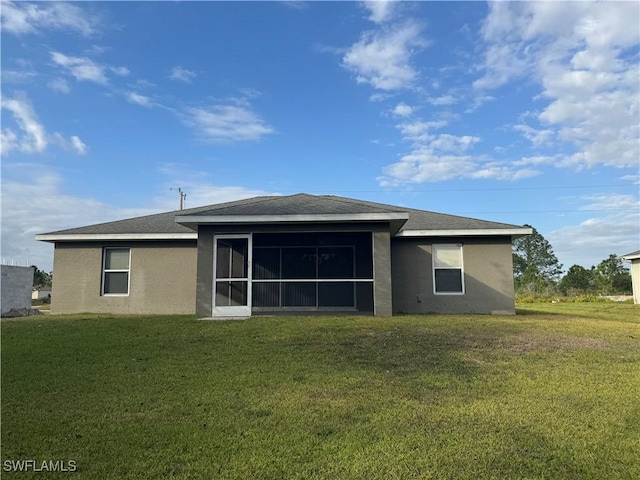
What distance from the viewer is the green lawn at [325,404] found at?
3338 mm

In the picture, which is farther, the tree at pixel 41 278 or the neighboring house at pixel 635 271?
the tree at pixel 41 278

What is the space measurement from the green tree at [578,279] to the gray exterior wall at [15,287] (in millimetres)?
38861

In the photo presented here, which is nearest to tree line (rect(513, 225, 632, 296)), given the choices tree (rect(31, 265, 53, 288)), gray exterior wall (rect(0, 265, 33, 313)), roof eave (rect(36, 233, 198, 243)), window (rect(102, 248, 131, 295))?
roof eave (rect(36, 233, 198, 243))

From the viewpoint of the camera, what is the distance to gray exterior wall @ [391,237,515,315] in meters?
13.2

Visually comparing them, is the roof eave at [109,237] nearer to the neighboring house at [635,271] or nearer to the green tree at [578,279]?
the neighboring house at [635,271]

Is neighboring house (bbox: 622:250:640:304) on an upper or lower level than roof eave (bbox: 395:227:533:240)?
lower

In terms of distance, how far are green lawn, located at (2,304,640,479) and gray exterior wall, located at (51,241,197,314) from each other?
5212 millimetres

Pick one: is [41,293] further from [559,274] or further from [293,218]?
[559,274]

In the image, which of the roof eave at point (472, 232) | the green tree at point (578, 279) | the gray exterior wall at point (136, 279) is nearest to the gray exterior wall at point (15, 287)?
the gray exterior wall at point (136, 279)

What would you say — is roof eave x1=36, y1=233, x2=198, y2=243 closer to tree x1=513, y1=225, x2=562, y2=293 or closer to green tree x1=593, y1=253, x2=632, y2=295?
green tree x1=593, y1=253, x2=632, y2=295

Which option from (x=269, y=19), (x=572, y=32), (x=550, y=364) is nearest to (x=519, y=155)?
(x=572, y=32)

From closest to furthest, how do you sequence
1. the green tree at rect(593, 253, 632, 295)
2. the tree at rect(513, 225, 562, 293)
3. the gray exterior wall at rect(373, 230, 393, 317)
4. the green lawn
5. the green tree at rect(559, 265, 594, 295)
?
1. the green lawn
2. the gray exterior wall at rect(373, 230, 393, 317)
3. the green tree at rect(593, 253, 632, 295)
4. the green tree at rect(559, 265, 594, 295)
5. the tree at rect(513, 225, 562, 293)

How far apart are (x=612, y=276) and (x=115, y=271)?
123 ft

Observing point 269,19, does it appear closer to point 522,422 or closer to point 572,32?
point 572,32
